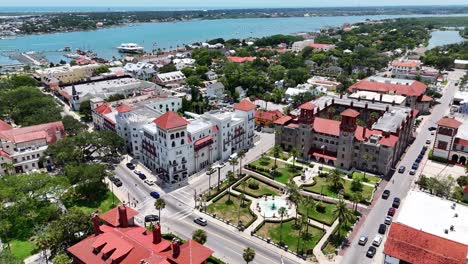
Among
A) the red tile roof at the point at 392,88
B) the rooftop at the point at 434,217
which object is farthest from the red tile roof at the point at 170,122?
the red tile roof at the point at 392,88

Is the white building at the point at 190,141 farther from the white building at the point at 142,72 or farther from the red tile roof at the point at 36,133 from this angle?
the white building at the point at 142,72

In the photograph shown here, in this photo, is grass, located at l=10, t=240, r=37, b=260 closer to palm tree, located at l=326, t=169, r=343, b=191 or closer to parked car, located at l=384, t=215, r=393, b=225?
palm tree, located at l=326, t=169, r=343, b=191

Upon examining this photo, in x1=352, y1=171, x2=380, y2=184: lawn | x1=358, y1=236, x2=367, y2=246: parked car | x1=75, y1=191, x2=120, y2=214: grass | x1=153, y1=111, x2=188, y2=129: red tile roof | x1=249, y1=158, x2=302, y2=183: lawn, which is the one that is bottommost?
x1=75, y1=191, x2=120, y2=214: grass

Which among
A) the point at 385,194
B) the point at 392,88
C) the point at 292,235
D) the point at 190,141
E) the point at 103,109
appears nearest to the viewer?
the point at 292,235

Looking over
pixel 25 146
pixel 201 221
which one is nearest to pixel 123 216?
pixel 201 221

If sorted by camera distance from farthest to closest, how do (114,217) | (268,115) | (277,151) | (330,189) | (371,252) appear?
(268,115), (277,151), (330,189), (371,252), (114,217)

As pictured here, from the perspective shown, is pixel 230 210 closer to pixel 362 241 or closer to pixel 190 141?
pixel 190 141

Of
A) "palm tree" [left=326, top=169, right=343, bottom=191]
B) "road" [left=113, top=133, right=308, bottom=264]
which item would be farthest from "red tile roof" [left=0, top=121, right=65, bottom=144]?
"palm tree" [left=326, top=169, right=343, bottom=191]
